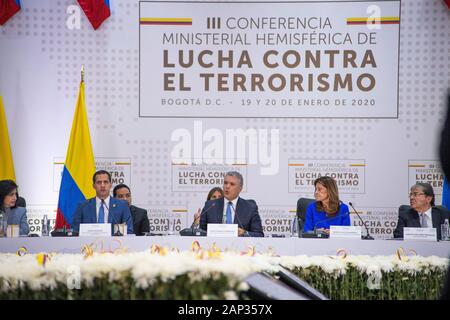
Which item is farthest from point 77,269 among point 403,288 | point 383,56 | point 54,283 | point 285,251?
point 383,56

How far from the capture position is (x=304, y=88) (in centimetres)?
704

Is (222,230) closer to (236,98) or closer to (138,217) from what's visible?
(138,217)

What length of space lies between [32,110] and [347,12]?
11.7ft

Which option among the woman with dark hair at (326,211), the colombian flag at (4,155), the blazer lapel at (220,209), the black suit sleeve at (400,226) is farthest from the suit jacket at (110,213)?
the black suit sleeve at (400,226)

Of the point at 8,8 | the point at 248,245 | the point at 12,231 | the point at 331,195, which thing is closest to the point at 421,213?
the point at 331,195

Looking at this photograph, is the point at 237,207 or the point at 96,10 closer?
the point at 237,207

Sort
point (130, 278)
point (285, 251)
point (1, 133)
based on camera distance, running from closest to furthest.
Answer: point (130, 278) < point (285, 251) < point (1, 133)

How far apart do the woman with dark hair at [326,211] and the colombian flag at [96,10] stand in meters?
3.04

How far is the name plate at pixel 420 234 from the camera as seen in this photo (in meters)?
5.04

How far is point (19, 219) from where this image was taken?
573 cm

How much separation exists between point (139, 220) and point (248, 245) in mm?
1870

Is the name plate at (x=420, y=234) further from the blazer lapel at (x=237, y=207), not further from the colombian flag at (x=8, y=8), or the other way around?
the colombian flag at (x=8, y=8)

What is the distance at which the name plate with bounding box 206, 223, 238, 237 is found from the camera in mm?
5078

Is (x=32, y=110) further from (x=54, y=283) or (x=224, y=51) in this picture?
(x=54, y=283)
